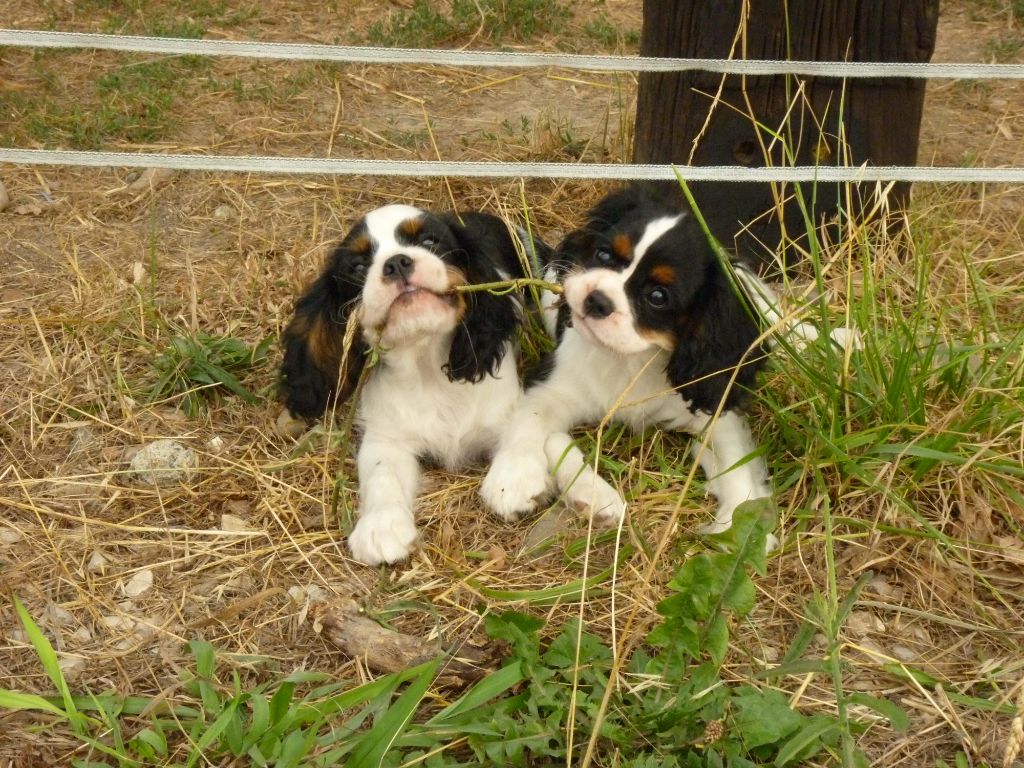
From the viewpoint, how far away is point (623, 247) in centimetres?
334

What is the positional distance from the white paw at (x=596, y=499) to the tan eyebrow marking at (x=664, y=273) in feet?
1.95

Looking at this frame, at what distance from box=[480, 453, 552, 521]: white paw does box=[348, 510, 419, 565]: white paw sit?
0.27m

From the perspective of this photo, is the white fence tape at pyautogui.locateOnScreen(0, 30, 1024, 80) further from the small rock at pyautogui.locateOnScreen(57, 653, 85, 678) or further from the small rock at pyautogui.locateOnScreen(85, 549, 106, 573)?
the small rock at pyautogui.locateOnScreen(57, 653, 85, 678)

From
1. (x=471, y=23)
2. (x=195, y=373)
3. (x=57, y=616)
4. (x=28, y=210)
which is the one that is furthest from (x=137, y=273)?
(x=471, y=23)

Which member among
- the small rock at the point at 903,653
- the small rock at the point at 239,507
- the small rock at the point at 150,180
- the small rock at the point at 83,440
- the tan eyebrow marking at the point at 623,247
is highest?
the tan eyebrow marking at the point at 623,247

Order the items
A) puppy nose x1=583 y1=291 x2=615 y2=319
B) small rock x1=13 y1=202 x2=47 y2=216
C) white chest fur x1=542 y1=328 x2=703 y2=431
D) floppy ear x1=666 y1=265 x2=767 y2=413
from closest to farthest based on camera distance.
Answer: puppy nose x1=583 y1=291 x2=615 y2=319
floppy ear x1=666 y1=265 x2=767 y2=413
white chest fur x1=542 y1=328 x2=703 y2=431
small rock x1=13 y1=202 x2=47 y2=216

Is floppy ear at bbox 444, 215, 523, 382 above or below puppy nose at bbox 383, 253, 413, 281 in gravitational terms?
below

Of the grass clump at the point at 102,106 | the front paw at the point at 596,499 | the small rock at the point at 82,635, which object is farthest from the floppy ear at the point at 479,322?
the grass clump at the point at 102,106

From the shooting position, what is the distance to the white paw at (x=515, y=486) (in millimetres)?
3377

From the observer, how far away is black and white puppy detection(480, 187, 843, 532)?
3.28 m

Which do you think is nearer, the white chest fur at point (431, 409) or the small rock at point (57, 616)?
the small rock at point (57, 616)

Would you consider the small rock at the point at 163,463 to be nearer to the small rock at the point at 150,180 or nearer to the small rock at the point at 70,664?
the small rock at the point at 70,664

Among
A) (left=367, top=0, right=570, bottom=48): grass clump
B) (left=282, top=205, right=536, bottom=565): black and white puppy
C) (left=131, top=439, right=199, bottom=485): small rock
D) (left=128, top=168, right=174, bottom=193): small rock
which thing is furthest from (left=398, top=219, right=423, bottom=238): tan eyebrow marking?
(left=367, top=0, right=570, bottom=48): grass clump

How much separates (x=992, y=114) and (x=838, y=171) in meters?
2.31
